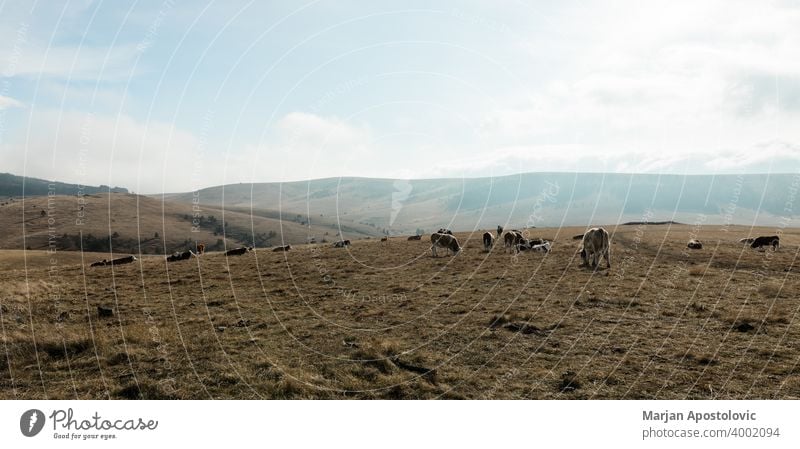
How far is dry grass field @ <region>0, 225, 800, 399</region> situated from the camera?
9.95m

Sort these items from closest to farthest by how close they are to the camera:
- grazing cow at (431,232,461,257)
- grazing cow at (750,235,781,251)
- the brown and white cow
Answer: grazing cow at (431,232,461,257) → the brown and white cow → grazing cow at (750,235,781,251)

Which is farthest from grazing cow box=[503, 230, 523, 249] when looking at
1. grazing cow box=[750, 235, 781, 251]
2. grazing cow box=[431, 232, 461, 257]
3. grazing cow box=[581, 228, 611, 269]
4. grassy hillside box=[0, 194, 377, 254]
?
grassy hillside box=[0, 194, 377, 254]

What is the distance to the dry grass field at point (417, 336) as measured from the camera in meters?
9.95

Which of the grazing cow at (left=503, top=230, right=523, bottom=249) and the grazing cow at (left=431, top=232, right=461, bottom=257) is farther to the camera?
the grazing cow at (left=503, top=230, right=523, bottom=249)

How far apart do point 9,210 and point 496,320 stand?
231 metres

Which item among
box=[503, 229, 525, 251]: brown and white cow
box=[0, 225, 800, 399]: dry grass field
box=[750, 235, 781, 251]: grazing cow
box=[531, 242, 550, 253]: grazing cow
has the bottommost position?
box=[0, 225, 800, 399]: dry grass field

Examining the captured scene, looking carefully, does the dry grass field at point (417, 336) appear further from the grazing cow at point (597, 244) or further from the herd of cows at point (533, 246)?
the herd of cows at point (533, 246)

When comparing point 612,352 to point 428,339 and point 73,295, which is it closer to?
point 428,339

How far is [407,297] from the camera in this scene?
2028 centimetres

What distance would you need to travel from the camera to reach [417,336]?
561 inches

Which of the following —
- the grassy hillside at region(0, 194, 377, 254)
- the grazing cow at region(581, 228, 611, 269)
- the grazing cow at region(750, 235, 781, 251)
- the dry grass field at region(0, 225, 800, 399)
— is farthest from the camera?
the grassy hillside at region(0, 194, 377, 254)

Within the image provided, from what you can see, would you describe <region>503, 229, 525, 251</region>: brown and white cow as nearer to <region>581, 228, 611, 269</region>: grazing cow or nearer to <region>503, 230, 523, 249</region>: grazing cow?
<region>503, 230, 523, 249</region>: grazing cow

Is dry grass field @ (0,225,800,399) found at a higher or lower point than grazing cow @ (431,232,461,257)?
lower

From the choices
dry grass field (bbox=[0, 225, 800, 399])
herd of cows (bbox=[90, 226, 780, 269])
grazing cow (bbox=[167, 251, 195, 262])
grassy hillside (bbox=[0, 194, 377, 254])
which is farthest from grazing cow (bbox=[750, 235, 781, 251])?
grassy hillside (bbox=[0, 194, 377, 254])
